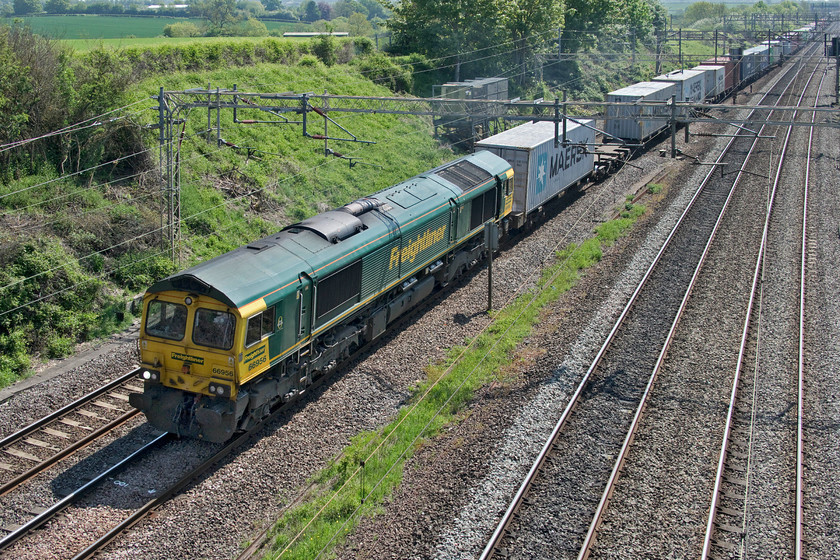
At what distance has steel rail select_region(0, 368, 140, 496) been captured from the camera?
12.4 meters

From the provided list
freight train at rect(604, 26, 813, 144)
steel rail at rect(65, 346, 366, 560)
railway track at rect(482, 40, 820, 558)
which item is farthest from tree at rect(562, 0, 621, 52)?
steel rail at rect(65, 346, 366, 560)

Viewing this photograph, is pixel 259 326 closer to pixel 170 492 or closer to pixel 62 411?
pixel 170 492

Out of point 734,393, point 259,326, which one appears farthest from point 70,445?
point 734,393

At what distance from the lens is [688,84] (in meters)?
47.2

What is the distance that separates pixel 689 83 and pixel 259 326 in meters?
42.0

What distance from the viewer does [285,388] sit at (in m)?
14.4

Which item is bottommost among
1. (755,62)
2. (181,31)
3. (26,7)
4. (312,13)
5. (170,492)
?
(170,492)

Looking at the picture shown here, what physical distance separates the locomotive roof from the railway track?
5548 mm

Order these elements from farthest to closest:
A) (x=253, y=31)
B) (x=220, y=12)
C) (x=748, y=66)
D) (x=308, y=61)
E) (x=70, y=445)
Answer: (x=220, y=12) < (x=748, y=66) < (x=253, y=31) < (x=308, y=61) < (x=70, y=445)

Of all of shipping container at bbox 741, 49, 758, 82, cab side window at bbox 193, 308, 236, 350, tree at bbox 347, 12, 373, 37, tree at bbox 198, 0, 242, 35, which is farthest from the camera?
tree at bbox 198, 0, 242, 35

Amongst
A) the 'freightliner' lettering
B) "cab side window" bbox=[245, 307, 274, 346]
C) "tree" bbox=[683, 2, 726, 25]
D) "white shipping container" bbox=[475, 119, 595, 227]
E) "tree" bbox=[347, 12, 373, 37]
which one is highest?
"tree" bbox=[683, 2, 726, 25]

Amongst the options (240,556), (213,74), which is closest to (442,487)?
(240,556)

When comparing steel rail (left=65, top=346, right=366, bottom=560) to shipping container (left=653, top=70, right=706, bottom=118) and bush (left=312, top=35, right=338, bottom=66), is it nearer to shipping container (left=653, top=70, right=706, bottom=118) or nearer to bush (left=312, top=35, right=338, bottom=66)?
bush (left=312, top=35, right=338, bottom=66)

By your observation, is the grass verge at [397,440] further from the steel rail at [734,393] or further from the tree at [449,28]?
the tree at [449,28]
